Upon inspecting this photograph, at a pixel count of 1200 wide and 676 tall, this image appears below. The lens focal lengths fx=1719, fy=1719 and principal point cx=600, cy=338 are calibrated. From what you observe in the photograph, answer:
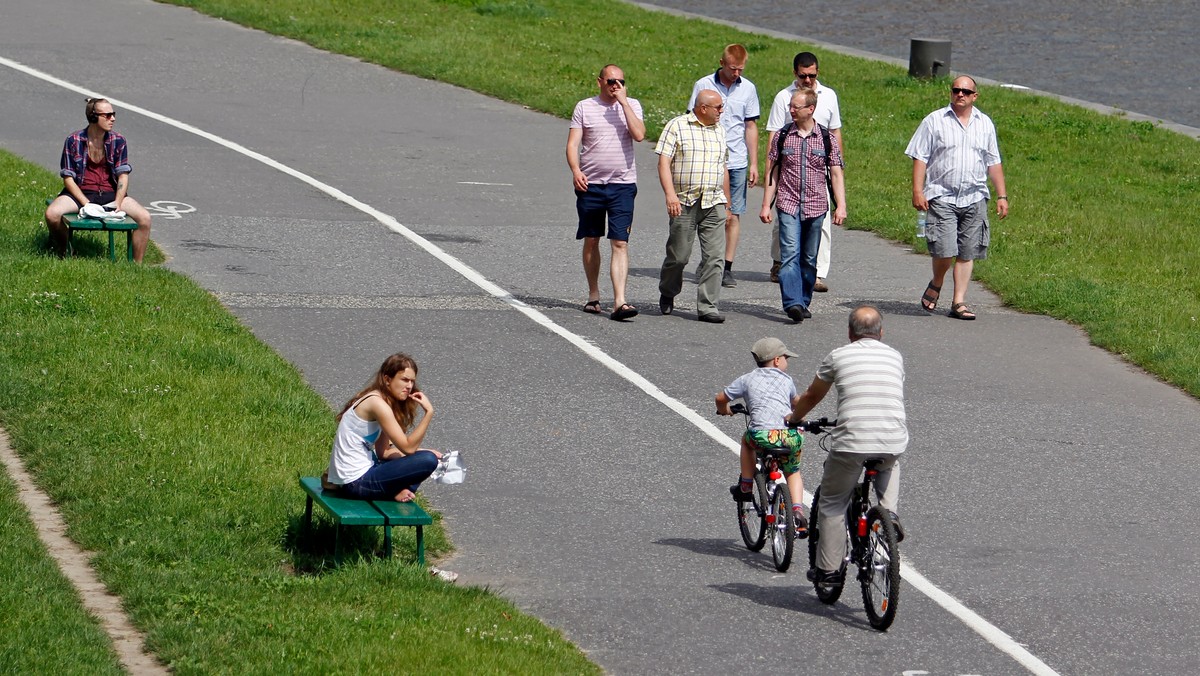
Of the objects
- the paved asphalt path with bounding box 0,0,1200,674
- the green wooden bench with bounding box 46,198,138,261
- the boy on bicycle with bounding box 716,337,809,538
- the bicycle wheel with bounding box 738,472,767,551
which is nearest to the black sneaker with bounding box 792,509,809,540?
the boy on bicycle with bounding box 716,337,809,538

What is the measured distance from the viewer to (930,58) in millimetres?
26828

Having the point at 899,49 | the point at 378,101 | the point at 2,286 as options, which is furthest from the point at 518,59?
the point at 2,286

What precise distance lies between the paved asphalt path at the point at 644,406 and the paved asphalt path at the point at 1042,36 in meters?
10.0

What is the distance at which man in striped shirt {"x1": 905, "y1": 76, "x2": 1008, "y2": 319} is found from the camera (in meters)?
14.3

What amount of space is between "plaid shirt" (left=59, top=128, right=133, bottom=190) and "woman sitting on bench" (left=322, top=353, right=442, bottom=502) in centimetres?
647

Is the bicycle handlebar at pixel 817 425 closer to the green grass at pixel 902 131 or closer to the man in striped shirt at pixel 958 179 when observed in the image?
the green grass at pixel 902 131

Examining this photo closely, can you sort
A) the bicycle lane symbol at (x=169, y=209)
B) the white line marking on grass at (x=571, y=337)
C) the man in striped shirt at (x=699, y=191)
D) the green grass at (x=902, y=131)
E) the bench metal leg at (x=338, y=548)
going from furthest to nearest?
the bicycle lane symbol at (x=169, y=209)
the green grass at (x=902, y=131)
the man in striped shirt at (x=699, y=191)
the bench metal leg at (x=338, y=548)
the white line marking on grass at (x=571, y=337)

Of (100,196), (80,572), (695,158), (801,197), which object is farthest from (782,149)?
(80,572)

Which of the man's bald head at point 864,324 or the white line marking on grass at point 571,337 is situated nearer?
the white line marking on grass at point 571,337

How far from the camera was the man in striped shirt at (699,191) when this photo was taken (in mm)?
13438

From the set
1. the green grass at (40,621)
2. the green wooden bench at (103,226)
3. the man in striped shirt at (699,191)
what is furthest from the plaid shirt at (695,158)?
the green grass at (40,621)

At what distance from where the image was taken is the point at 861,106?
24.8m

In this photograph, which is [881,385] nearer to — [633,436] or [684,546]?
[684,546]

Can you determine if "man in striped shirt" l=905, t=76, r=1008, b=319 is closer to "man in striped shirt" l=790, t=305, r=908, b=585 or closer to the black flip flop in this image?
the black flip flop
